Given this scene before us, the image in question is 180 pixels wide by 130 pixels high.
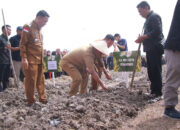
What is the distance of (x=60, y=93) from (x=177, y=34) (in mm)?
4383

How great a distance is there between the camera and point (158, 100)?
4.09m

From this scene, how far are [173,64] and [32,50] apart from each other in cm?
277

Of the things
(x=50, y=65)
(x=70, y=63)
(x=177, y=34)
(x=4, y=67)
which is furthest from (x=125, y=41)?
(x=177, y=34)

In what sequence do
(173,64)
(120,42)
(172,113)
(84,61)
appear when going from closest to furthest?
(173,64)
(172,113)
(84,61)
(120,42)

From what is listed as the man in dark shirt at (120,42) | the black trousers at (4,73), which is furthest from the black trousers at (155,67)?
the black trousers at (4,73)

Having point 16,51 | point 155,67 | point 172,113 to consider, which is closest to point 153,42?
→ point 155,67

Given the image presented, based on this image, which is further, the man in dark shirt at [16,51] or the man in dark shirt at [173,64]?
the man in dark shirt at [16,51]

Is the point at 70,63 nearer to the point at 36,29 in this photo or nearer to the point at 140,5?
the point at 36,29

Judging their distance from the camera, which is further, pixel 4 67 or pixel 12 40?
pixel 12 40

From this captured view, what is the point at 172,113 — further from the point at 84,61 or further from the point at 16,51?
the point at 16,51

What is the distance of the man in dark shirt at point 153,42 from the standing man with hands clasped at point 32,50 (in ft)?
6.78

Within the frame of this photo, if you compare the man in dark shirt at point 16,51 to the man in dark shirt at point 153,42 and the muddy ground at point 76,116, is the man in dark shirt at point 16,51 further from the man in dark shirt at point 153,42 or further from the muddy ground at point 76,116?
the man in dark shirt at point 153,42

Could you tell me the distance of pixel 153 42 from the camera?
4.08m

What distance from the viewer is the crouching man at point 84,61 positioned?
4129 millimetres
